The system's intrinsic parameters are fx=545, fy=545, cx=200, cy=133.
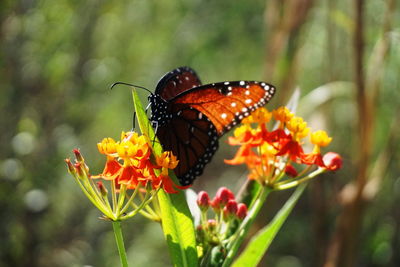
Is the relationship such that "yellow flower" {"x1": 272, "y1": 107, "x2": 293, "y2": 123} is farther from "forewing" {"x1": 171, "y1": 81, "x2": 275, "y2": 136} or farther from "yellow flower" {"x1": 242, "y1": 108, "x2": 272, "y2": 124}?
"forewing" {"x1": 171, "y1": 81, "x2": 275, "y2": 136}

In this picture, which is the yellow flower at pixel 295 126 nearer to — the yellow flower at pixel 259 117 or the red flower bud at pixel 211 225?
the yellow flower at pixel 259 117

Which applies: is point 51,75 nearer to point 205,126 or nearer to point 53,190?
point 53,190

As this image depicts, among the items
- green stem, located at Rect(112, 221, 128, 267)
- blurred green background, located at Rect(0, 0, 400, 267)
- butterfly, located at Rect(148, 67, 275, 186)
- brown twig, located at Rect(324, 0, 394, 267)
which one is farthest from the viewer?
blurred green background, located at Rect(0, 0, 400, 267)

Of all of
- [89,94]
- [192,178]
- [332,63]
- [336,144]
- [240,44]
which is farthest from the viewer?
[240,44]

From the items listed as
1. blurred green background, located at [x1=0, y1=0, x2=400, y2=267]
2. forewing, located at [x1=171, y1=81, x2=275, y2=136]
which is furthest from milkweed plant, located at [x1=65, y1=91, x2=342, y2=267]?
blurred green background, located at [x1=0, y1=0, x2=400, y2=267]

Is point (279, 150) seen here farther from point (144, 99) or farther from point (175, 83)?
point (144, 99)

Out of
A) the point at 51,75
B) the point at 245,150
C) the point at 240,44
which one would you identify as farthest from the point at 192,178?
the point at 240,44
